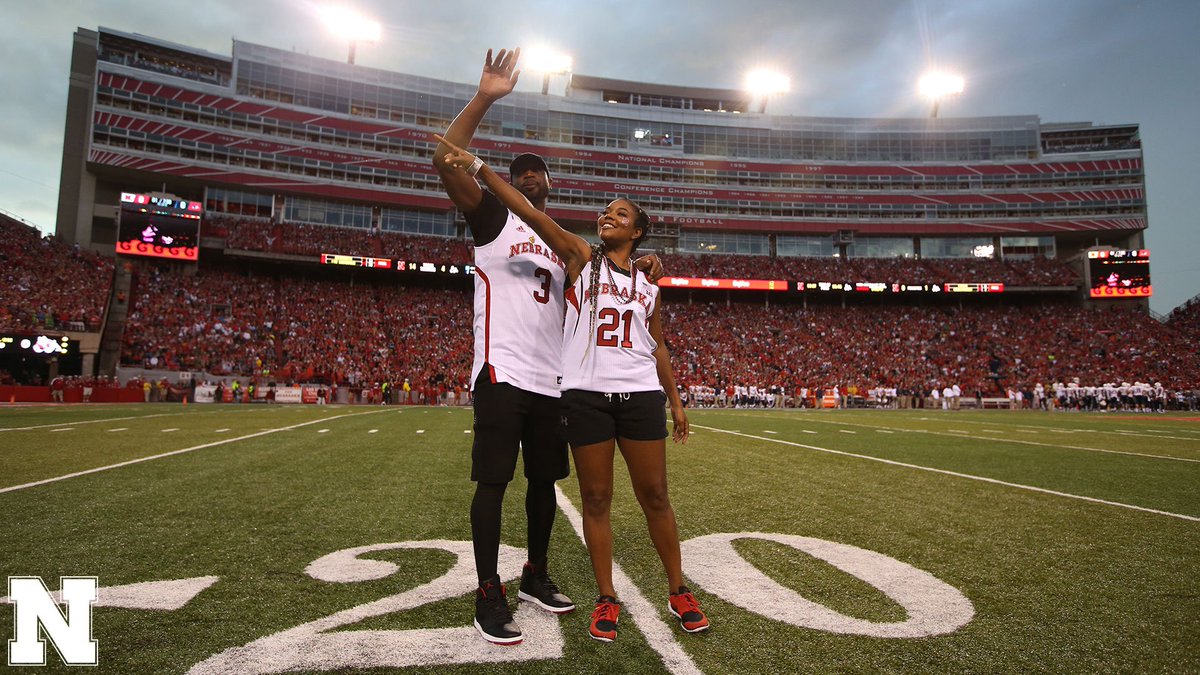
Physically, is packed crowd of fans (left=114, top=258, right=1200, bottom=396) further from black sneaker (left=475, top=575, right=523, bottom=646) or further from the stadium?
black sneaker (left=475, top=575, right=523, bottom=646)

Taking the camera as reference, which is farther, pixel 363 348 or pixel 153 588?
pixel 363 348

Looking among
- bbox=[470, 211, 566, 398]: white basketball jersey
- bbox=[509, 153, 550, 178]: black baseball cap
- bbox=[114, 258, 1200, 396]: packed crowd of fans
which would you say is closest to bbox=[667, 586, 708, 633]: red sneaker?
bbox=[470, 211, 566, 398]: white basketball jersey

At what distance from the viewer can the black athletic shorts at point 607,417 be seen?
111 inches

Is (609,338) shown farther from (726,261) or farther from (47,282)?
(726,261)

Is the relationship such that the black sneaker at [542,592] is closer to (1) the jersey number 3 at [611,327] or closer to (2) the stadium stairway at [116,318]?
(1) the jersey number 3 at [611,327]

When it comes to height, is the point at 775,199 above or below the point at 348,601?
above

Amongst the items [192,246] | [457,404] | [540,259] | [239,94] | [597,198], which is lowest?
[457,404]

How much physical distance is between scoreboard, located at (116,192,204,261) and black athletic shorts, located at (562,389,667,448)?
1559 inches

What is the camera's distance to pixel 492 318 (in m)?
3.02

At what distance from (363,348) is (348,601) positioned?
110 feet

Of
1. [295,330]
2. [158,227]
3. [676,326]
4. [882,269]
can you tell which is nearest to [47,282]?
[158,227]

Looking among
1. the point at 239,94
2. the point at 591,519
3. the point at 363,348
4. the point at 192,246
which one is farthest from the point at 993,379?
the point at 239,94

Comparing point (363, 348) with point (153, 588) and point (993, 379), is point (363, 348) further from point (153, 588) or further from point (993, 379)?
point (993, 379)

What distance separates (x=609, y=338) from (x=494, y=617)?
1355 mm
